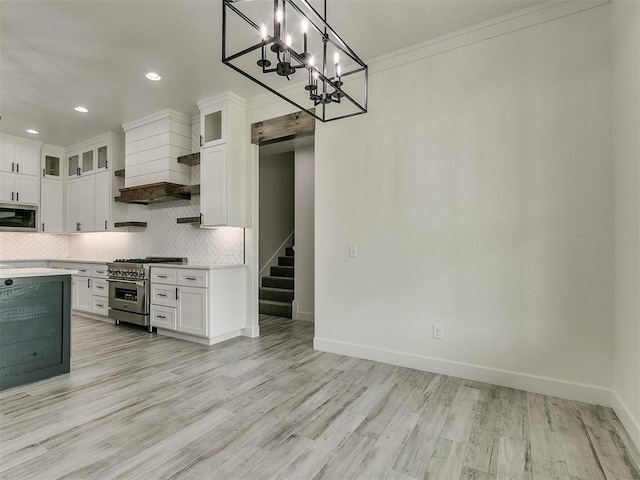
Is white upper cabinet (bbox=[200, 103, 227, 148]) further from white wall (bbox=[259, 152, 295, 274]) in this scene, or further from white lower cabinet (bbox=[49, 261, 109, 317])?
white lower cabinet (bbox=[49, 261, 109, 317])

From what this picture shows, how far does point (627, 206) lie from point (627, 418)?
1297 millimetres

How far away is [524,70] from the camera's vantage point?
2.66 meters

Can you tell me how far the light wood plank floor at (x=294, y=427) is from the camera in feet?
5.68

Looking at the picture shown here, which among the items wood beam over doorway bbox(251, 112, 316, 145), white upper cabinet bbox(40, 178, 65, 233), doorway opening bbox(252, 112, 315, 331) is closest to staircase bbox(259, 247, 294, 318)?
doorway opening bbox(252, 112, 315, 331)

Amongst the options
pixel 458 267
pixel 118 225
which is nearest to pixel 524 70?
pixel 458 267

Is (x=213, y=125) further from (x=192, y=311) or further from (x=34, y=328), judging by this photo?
(x=34, y=328)

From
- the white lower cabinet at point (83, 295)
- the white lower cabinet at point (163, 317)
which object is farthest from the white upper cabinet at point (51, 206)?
the white lower cabinet at point (163, 317)

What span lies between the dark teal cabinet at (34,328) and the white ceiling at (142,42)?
208cm

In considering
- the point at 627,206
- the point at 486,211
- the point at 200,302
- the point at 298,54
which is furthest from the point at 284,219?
the point at 627,206

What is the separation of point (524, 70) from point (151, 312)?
15.4 ft

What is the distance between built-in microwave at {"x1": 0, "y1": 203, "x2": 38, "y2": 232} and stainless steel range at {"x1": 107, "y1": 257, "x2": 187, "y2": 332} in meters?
2.31

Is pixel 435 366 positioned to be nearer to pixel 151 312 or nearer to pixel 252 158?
pixel 252 158

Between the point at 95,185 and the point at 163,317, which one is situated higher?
the point at 95,185

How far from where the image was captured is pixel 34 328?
2.81 metres
